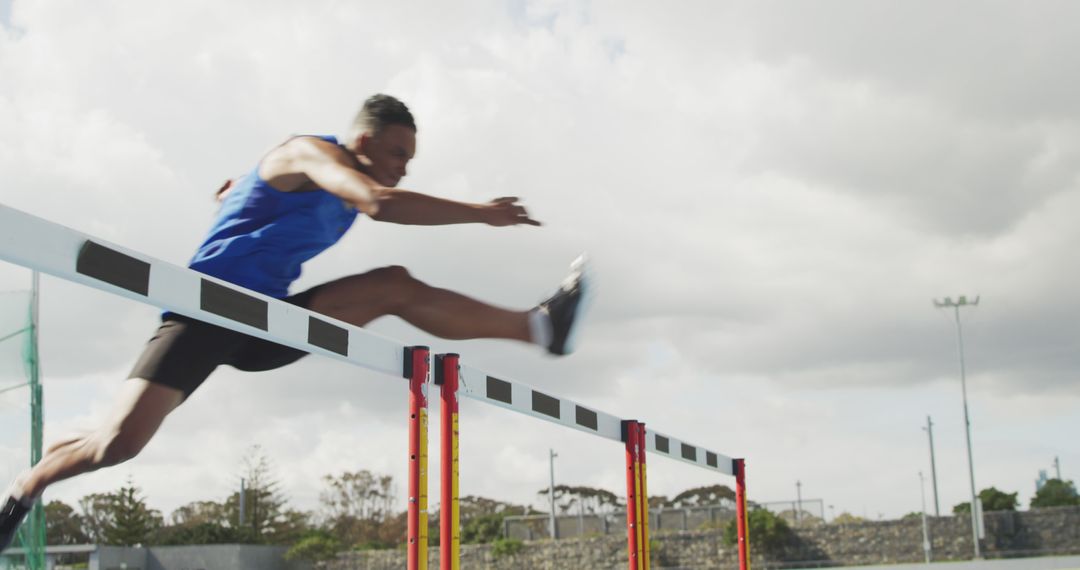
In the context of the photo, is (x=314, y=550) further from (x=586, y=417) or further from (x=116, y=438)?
(x=116, y=438)

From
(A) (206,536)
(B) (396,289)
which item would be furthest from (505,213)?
(A) (206,536)

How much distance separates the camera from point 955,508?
44.5 m

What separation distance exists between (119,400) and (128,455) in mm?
140

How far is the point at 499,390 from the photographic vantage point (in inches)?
139

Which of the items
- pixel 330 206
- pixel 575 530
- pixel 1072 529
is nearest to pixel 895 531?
pixel 1072 529

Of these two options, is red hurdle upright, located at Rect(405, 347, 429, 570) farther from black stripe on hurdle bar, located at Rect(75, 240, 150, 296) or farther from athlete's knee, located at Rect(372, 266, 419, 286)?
black stripe on hurdle bar, located at Rect(75, 240, 150, 296)

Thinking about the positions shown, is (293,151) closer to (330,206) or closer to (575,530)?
(330,206)

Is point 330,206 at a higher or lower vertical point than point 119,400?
higher

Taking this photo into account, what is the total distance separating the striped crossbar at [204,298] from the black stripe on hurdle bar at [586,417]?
0.48 meters

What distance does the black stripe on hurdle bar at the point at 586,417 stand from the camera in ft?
13.7

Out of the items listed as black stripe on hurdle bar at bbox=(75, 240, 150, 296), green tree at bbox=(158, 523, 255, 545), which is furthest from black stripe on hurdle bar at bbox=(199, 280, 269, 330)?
green tree at bbox=(158, 523, 255, 545)

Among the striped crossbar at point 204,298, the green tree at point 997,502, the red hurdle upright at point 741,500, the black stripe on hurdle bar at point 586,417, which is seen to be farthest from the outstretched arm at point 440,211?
the green tree at point 997,502

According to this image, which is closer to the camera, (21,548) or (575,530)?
(21,548)

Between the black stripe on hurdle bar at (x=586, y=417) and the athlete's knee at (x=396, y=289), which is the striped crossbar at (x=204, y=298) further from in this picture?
Answer: the black stripe on hurdle bar at (x=586, y=417)
